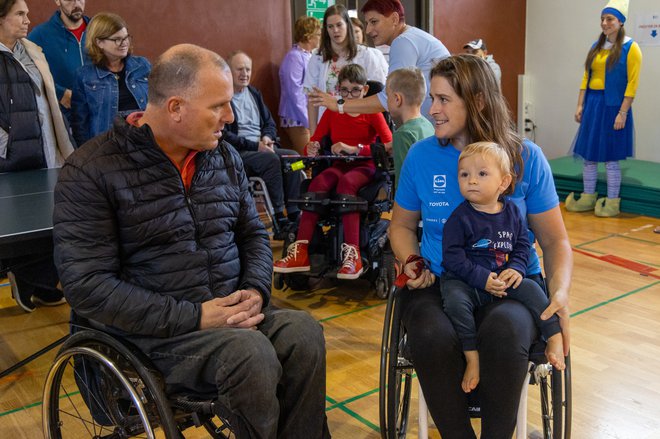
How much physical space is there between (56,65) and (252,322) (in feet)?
10.3

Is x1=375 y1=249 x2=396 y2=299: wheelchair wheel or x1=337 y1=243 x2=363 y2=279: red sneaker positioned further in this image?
x1=375 y1=249 x2=396 y2=299: wheelchair wheel

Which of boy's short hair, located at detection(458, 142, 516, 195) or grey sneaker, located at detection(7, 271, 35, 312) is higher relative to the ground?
boy's short hair, located at detection(458, 142, 516, 195)

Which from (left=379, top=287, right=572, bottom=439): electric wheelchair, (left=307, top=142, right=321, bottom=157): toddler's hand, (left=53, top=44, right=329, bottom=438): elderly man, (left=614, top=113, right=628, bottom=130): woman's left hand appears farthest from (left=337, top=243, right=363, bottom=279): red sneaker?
(left=614, top=113, right=628, bottom=130): woman's left hand

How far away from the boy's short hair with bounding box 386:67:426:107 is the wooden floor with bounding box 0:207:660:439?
1.10m

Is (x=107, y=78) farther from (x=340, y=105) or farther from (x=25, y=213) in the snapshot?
(x=25, y=213)

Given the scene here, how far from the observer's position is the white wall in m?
6.46

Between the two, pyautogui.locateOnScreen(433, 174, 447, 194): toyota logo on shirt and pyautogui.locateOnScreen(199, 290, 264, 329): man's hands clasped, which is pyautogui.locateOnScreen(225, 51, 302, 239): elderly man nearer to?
pyautogui.locateOnScreen(433, 174, 447, 194): toyota logo on shirt

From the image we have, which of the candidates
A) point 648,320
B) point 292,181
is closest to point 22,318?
point 292,181

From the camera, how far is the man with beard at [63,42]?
4.37 metres

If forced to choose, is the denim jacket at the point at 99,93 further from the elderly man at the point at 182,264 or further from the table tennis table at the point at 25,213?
the elderly man at the point at 182,264

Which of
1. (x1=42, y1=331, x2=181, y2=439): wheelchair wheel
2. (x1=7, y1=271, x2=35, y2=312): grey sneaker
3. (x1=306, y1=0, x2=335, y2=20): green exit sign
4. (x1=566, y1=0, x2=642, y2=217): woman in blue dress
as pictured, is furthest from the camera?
(x1=306, y1=0, x2=335, y2=20): green exit sign

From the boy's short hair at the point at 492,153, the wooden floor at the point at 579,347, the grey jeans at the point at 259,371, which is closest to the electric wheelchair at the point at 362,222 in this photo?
the wooden floor at the point at 579,347

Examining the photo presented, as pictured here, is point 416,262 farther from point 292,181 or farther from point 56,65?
point 56,65

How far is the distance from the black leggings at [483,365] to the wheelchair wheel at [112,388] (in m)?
0.66
